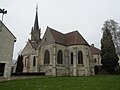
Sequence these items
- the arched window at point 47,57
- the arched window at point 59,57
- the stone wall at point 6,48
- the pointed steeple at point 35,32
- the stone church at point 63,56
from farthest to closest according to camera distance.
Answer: the pointed steeple at point 35,32, the arched window at point 47,57, the arched window at point 59,57, the stone church at point 63,56, the stone wall at point 6,48

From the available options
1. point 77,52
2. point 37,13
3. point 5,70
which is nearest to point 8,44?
point 5,70

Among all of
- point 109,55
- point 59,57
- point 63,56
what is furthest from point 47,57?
point 109,55

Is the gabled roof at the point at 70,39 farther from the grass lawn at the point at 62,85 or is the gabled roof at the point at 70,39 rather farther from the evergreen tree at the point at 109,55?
the grass lawn at the point at 62,85

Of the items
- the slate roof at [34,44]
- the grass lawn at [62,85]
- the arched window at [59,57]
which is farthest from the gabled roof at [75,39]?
the grass lawn at [62,85]

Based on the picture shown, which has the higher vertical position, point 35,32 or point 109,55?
point 35,32

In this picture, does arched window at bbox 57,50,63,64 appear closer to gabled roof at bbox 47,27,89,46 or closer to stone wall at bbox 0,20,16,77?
gabled roof at bbox 47,27,89,46

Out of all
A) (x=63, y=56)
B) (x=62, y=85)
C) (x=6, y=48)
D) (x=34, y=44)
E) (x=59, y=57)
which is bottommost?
(x=62, y=85)

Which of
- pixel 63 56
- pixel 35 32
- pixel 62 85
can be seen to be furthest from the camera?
pixel 35 32

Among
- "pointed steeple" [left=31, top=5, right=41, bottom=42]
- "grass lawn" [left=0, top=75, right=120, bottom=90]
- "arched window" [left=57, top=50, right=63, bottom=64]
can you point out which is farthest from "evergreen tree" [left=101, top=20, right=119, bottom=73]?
"pointed steeple" [left=31, top=5, right=41, bottom=42]

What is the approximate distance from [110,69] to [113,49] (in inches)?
199

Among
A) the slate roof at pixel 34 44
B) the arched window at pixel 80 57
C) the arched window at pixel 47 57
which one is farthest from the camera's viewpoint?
the slate roof at pixel 34 44

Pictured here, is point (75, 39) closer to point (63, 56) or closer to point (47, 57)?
point (63, 56)

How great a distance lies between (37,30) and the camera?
54.7 metres

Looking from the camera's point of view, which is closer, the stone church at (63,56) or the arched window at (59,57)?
the stone church at (63,56)
